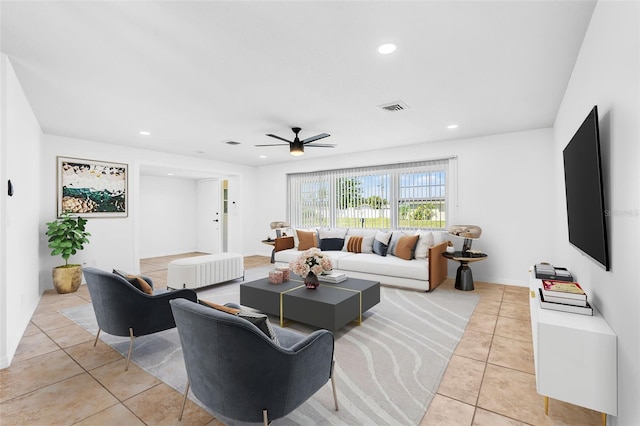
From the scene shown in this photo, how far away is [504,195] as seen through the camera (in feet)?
16.1

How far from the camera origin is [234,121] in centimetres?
420

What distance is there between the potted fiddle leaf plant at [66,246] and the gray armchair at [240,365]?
4.25 m

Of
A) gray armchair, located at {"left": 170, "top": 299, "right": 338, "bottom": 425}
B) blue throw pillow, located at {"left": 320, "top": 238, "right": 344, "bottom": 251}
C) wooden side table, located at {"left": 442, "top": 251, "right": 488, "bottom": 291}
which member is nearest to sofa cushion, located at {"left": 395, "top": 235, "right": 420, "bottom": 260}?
wooden side table, located at {"left": 442, "top": 251, "right": 488, "bottom": 291}

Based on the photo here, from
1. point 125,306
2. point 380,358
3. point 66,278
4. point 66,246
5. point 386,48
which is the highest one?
point 386,48

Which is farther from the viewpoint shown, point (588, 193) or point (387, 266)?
point (387, 266)

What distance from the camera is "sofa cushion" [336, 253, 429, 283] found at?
14.8 feet

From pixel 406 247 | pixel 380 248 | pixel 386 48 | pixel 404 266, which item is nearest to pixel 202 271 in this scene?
pixel 380 248

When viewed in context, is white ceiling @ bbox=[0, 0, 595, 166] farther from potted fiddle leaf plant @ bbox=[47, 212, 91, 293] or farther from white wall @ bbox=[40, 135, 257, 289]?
potted fiddle leaf plant @ bbox=[47, 212, 91, 293]

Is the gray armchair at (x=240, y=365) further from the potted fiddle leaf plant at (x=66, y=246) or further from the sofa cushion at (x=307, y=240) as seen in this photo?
the sofa cushion at (x=307, y=240)

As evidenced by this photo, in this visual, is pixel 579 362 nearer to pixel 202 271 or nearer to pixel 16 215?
pixel 202 271

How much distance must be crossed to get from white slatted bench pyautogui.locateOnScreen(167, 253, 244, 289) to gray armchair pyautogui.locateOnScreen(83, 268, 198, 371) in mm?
1858

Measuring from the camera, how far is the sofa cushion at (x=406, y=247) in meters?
4.95

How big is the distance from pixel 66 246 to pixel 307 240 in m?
3.97

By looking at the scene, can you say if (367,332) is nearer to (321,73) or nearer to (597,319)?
(597,319)
